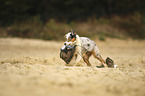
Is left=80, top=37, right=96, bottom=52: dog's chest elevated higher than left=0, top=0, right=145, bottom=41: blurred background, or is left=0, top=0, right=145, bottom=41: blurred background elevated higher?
left=0, top=0, right=145, bottom=41: blurred background

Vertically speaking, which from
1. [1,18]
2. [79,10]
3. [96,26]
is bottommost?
[96,26]

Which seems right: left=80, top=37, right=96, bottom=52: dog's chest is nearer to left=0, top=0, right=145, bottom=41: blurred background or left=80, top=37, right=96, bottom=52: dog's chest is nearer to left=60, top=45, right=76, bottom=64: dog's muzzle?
left=60, top=45, right=76, bottom=64: dog's muzzle

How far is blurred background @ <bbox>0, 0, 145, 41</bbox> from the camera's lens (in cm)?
1376

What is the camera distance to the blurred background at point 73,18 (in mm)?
13758

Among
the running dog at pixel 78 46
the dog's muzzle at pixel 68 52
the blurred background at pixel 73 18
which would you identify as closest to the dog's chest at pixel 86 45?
the running dog at pixel 78 46

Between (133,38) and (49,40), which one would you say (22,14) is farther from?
(133,38)

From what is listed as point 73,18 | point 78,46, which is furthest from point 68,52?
point 73,18

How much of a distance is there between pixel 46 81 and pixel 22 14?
1874 centimetres

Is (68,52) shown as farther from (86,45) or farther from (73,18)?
(73,18)

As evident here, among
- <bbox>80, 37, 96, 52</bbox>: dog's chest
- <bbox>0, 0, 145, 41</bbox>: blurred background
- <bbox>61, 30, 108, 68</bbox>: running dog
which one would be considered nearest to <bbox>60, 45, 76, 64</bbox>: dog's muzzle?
<bbox>61, 30, 108, 68</bbox>: running dog

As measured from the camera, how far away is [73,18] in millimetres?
21516

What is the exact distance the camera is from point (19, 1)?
19.3m

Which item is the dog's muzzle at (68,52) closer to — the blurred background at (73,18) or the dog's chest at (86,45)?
the dog's chest at (86,45)

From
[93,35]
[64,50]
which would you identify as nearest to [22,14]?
[93,35]
